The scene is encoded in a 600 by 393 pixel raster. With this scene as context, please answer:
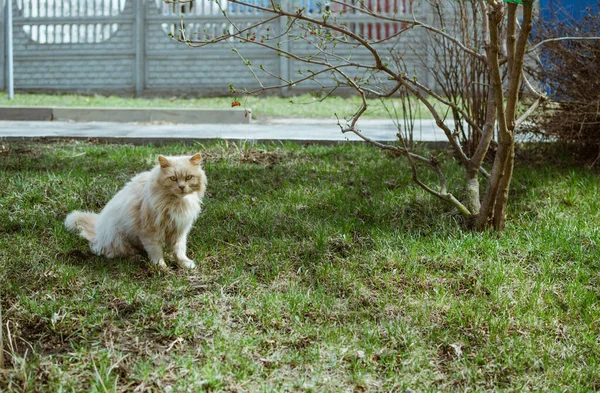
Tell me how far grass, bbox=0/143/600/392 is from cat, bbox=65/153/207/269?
127 millimetres

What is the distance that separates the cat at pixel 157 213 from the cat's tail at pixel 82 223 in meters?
0.23

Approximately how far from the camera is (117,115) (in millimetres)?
10289

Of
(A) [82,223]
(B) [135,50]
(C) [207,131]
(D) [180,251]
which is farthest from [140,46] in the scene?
(D) [180,251]

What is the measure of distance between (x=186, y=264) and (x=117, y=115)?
663 cm

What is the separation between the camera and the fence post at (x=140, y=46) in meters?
14.9

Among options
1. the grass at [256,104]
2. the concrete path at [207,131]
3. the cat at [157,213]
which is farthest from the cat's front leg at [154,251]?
the grass at [256,104]

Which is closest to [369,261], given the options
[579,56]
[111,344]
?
[111,344]

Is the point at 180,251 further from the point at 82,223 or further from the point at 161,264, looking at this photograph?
the point at 82,223

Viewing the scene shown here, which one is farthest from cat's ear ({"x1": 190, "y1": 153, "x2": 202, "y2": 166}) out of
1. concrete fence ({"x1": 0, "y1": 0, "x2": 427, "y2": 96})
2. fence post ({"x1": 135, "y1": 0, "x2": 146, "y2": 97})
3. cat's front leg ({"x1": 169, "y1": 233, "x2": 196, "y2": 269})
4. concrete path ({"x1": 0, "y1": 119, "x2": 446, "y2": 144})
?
fence post ({"x1": 135, "y1": 0, "x2": 146, "y2": 97})

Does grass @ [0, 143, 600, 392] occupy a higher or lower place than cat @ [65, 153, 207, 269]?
lower

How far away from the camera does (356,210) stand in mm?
5141

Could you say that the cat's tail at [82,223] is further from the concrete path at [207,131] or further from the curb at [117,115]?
the curb at [117,115]

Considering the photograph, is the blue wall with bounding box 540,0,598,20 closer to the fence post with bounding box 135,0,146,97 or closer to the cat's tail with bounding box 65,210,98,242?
the cat's tail with bounding box 65,210,98,242

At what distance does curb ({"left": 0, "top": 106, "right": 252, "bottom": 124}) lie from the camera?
10.2 metres
